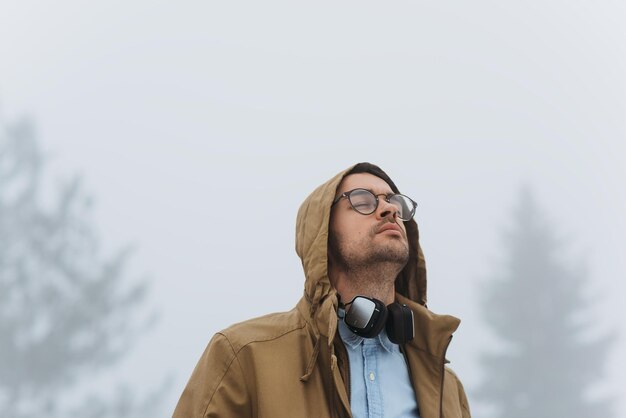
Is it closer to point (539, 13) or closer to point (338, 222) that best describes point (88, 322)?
point (338, 222)

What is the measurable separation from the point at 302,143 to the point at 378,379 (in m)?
119

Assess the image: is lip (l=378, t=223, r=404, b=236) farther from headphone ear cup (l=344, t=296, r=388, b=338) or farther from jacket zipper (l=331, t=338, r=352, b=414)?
jacket zipper (l=331, t=338, r=352, b=414)

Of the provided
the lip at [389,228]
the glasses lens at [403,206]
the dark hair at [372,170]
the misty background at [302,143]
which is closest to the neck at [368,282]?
the lip at [389,228]

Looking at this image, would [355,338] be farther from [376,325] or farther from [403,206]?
[403,206]

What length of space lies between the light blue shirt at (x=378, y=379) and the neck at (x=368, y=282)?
15cm

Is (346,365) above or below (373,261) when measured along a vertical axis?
below

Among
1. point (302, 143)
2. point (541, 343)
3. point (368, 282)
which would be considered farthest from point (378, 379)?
point (302, 143)

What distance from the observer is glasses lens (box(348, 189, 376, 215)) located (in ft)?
7.35

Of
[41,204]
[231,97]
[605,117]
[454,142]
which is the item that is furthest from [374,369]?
[231,97]

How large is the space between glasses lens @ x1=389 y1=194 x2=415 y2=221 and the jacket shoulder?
47cm

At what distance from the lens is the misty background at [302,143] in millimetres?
12938

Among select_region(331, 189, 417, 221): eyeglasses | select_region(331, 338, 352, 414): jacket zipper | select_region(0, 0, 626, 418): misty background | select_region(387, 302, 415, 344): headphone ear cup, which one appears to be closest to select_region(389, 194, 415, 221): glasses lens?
select_region(331, 189, 417, 221): eyeglasses

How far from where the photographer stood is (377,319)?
6.40 feet

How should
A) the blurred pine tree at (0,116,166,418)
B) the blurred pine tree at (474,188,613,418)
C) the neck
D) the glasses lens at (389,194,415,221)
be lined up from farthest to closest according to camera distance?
the blurred pine tree at (474,188,613,418) < the blurred pine tree at (0,116,166,418) < the glasses lens at (389,194,415,221) < the neck
